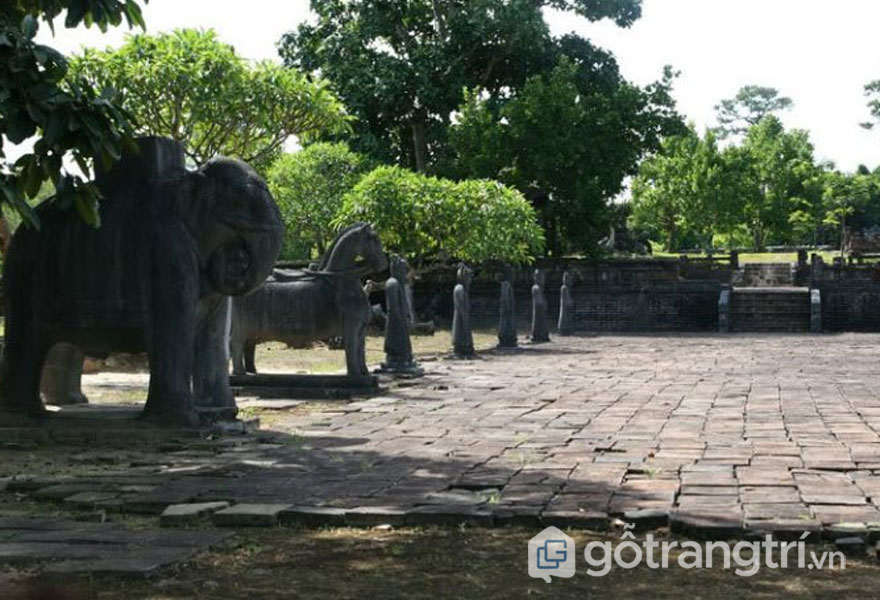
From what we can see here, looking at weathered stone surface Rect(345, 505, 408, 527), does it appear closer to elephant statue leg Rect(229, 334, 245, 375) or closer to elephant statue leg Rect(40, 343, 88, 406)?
elephant statue leg Rect(40, 343, 88, 406)

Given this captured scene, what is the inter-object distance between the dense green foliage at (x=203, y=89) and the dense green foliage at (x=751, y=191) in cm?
3621

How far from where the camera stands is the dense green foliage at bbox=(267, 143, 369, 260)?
33.8m

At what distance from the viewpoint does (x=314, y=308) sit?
575 inches

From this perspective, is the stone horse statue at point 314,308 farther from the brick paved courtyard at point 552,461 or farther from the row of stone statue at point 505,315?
the row of stone statue at point 505,315

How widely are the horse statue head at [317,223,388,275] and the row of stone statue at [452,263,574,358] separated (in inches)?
267

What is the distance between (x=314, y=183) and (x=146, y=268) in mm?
24451

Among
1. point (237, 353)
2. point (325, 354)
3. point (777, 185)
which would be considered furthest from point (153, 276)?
point (777, 185)

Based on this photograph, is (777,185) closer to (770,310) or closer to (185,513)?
(770,310)

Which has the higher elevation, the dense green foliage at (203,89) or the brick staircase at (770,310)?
the dense green foliage at (203,89)

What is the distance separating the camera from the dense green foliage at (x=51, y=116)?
18.8 feet

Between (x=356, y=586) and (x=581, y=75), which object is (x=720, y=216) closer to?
(x=581, y=75)

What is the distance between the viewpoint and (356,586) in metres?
5.15

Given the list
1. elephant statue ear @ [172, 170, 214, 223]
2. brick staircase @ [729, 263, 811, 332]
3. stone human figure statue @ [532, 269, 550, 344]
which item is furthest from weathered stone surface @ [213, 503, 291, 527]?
brick staircase @ [729, 263, 811, 332]

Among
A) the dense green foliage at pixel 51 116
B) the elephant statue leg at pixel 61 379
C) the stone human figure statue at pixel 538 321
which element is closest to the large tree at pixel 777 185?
the stone human figure statue at pixel 538 321
